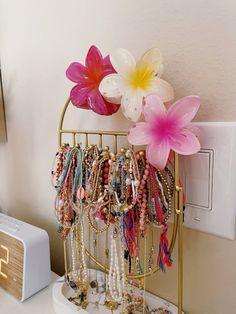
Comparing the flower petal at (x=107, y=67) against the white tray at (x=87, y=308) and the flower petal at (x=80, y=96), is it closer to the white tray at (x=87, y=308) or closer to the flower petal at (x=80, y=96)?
the flower petal at (x=80, y=96)

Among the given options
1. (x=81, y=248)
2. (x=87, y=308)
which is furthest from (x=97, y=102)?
(x=87, y=308)

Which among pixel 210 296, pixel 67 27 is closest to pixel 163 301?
pixel 210 296

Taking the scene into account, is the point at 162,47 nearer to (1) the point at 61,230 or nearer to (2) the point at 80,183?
(2) the point at 80,183

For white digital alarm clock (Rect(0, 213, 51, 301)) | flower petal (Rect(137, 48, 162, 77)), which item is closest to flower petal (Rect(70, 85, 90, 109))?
flower petal (Rect(137, 48, 162, 77))

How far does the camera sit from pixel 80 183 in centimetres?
45

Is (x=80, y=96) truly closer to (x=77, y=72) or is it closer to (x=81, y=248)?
(x=77, y=72)

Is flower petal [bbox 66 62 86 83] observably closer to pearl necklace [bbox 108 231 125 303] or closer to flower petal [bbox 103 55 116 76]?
flower petal [bbox 103 55 116 76]

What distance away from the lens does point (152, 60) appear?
359mm

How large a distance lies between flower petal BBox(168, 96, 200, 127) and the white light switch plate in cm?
6

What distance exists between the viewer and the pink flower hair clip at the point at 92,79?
0.41 m

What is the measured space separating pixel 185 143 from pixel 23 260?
0.44 meters

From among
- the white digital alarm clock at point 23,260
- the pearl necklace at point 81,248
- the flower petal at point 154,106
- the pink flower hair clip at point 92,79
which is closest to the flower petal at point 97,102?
the pink flower hair clip at point 92,79

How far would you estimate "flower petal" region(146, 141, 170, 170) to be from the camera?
0.35 meters

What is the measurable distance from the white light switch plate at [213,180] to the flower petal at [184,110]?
58 millimetres
